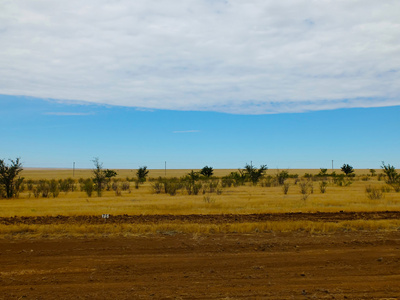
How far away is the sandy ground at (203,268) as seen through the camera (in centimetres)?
696

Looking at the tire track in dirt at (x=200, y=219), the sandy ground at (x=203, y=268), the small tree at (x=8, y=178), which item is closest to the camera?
the sandy ground at (x=203, y=268)

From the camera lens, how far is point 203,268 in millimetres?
8508

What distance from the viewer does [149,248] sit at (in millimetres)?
10570

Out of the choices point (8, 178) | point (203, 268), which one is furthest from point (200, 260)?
point (8, 178)

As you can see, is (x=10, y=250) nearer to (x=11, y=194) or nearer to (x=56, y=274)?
(x=56, y=274)

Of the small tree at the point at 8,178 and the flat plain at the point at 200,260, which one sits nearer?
the flat plain at the point at 200,260

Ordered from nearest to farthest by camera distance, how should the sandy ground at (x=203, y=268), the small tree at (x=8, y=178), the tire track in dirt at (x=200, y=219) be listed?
the sandy ground at (x=203, y=268)
the tire track in dirt at (x=200, y=219)
the small tree at (x=8, y=178)

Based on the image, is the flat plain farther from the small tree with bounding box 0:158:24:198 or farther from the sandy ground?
the small tree with bounding box 0:158:24:198

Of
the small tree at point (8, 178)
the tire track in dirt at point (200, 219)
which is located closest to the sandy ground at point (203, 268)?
A: the tire track in dirt at point (200, 219)

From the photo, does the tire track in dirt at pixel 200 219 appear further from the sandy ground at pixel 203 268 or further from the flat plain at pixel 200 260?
the sandy ground at pixel 203 268

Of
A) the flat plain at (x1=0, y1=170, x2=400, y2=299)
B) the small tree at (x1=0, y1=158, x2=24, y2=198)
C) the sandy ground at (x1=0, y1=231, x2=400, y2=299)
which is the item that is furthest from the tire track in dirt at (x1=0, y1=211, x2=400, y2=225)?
the small tree at (x1=0, y1=158, x2=24, y2=198)

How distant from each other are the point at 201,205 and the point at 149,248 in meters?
12.4

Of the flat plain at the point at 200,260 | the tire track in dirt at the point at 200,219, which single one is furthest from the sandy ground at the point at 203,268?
the tire track in dirt at the point at 200,219

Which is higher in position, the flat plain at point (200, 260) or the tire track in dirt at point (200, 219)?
the tire track in dirt at point (200, 219)
